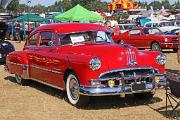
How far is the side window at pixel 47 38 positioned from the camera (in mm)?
9222

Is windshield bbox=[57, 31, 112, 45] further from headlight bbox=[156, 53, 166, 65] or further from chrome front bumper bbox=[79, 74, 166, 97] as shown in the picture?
chrome front bumper bbox=[79, 74, 166, 97]

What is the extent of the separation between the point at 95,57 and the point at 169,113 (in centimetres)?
159

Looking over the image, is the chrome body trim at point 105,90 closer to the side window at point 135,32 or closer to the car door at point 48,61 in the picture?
the car door at point 48,61

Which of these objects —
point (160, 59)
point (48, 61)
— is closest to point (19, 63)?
point (48, 61)

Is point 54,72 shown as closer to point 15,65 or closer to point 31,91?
point 31,91

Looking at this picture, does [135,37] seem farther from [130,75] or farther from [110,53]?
[130,75]

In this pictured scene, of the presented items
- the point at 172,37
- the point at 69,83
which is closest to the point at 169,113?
the point at 69,83

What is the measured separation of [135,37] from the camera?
22.0m

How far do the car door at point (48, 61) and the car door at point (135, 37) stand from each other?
12.1 metres

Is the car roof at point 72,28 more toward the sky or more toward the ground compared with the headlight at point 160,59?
more toward the sky

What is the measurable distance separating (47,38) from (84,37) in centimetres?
93

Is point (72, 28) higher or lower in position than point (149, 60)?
higher

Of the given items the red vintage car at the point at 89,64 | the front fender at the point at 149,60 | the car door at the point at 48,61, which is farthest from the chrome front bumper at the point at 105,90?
the car door at the point at 48,61

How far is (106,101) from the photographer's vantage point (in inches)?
344
